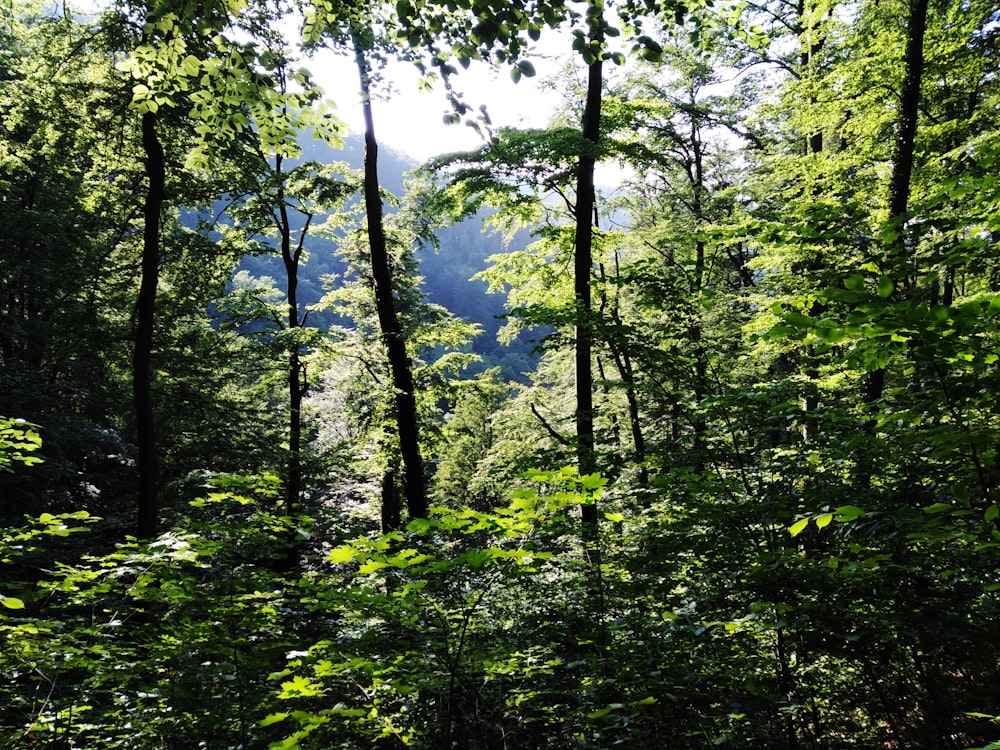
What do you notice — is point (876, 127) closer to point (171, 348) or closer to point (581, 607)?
point (581, 607)

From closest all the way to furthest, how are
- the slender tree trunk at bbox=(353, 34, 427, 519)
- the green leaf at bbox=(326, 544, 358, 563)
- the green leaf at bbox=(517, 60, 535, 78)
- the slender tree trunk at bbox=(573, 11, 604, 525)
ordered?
1. the green leaf at bbox=(326, 544, 358, 563)
2. the green leaf at bbox=(517, 60, 535, 78)
3. the slender tree trunk at bbox=(573, 11, 604, 525)
4. the slender tree trunk at bbox=(353, 34, 427, 519)

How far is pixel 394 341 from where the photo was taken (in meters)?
9.81

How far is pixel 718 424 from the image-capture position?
4242 mm

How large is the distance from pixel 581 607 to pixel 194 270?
1183cm

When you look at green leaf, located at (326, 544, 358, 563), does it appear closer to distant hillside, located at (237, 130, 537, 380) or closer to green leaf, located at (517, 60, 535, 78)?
green leaf, located at (517, 60, 535, 78)

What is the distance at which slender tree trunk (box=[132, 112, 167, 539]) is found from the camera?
861 cm

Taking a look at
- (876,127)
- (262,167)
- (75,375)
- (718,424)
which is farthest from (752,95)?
(75,375)

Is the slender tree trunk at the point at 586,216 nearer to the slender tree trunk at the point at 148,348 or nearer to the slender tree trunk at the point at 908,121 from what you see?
the slender tree trunk at the point at 908,121

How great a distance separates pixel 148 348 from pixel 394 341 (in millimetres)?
4224

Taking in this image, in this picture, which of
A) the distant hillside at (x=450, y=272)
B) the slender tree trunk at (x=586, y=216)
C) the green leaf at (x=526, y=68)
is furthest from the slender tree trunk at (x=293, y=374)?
the distant hillside at (x=450, y=272)

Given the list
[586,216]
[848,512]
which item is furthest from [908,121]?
[848,512]

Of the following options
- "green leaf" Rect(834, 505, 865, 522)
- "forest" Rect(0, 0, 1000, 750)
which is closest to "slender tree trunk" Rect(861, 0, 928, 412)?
"forest" Rect(0, 0, 1000, 750)

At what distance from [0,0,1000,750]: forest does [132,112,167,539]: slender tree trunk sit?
56 mm

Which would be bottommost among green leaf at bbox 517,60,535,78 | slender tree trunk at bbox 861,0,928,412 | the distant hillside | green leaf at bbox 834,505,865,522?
green leaf at bbox 834,505,865,522
